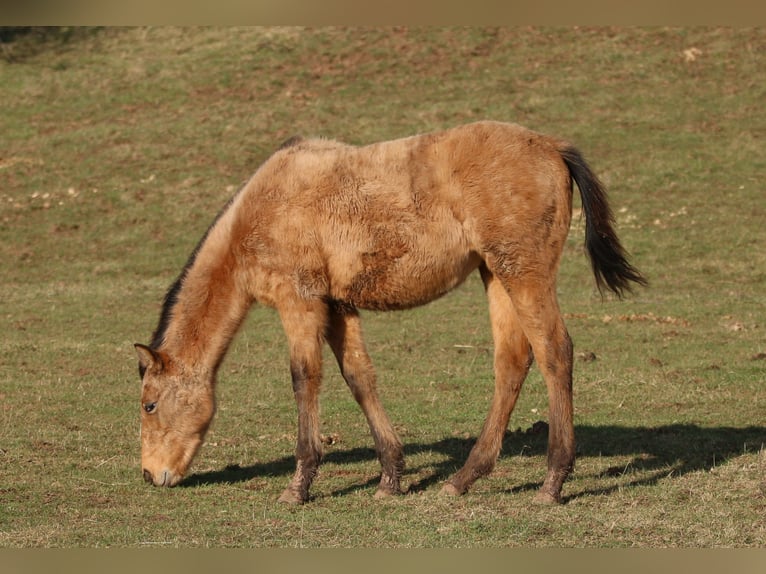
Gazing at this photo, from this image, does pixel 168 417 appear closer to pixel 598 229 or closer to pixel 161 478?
pixel 161 478

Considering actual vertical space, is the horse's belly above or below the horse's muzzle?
above

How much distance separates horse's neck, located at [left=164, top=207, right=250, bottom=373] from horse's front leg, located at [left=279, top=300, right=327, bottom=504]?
479 millimetres

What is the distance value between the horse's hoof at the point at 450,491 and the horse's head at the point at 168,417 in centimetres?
190

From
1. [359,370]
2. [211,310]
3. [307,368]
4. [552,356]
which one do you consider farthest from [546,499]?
[211,310]

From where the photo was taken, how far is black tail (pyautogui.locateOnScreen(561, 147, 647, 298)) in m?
7.60

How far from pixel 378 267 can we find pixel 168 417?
6.47 ft

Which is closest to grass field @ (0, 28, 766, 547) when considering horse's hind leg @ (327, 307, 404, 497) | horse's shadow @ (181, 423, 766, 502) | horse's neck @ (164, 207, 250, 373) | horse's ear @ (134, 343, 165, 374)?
horse's shadow @ (181, 423, 766, 502)

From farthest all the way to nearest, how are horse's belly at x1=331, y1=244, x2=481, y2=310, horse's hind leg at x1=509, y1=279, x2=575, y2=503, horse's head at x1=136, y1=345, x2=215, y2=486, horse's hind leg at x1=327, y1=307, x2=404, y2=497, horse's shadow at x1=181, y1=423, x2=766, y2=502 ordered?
horse's shadow at x1=181, y1=423, x2=766, y2=502
horse's hind leg at x1=327, y1=307, x2=404, y2=497
horse's head at x1=136, y1=345, x2=215, y2=486
horse's belly at x1=331, y1=244, x2=481, y2=310
horse's hind leg at x1=509, y1=279, x2=575, y2=503

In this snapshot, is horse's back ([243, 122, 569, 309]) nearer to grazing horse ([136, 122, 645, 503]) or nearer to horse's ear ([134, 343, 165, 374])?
grazing horse ([136, 122, 645, 503])

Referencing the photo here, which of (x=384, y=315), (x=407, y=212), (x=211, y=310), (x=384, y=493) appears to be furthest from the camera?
(x=384, y=315)

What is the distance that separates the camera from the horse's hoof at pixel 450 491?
24.7 ft

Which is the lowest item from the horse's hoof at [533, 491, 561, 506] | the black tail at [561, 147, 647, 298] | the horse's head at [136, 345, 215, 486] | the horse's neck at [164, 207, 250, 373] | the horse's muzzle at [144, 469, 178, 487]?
the horse's muzzle at [144, 469, 178, 487]

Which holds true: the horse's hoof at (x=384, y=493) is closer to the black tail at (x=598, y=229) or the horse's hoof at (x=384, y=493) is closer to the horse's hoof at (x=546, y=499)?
the horse's hoof at (x=546, y=499)

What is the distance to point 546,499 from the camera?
7.25 m
